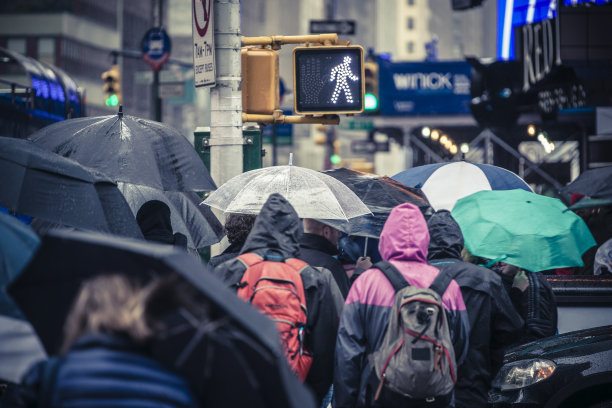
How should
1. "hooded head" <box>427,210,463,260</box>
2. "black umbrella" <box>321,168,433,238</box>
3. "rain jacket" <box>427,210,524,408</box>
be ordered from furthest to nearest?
"black umbrella" <box>321,168,433,238</box>, "hooded head" <box>427,210,463,260</box>, "rain jacket" <box>427,210,524,408</box>

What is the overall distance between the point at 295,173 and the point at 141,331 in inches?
196

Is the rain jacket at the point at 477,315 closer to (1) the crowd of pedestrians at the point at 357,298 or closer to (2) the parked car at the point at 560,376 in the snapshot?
(1) the crowd of pedestrians at the point at 357,298

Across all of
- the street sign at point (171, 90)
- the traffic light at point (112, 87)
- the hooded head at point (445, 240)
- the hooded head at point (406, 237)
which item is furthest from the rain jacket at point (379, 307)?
the traffic light at point (112, 87)

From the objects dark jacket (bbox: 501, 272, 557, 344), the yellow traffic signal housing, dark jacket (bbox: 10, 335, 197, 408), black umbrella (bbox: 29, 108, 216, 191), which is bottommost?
dark jacket (bbox: 501, 272, 557, 344)

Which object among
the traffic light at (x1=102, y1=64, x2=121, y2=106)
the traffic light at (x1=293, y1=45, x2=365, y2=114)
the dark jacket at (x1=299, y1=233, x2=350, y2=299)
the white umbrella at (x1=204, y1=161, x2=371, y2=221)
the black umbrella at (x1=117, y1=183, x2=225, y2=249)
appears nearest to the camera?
the dark jacket at (x1=299, y1=233, x2=350, y2=299)

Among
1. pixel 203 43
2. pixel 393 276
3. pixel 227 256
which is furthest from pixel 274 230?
pixel 203 43

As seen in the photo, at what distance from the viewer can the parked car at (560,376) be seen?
6590mm

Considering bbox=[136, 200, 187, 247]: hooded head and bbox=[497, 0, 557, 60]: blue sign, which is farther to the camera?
bbox=[497, 0, 557, 60]: blue sign

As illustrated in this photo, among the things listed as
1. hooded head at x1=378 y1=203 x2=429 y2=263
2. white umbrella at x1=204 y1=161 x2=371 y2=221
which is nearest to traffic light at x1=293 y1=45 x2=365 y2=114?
white umbrella at x1=204 y1=161 x2=371 y2=221

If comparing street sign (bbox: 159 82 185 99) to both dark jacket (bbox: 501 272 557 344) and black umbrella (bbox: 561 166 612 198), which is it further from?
dark jacket (bbox: 501 272 557 344)

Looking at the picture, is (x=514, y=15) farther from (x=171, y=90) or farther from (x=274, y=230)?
(x=274, y=230)

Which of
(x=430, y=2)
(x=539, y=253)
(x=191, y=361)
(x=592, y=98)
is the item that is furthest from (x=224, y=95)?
(x=430, y=2)

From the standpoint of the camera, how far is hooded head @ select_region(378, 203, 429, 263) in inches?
220

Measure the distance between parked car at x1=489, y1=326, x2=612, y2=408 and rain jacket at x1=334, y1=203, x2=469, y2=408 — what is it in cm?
130
